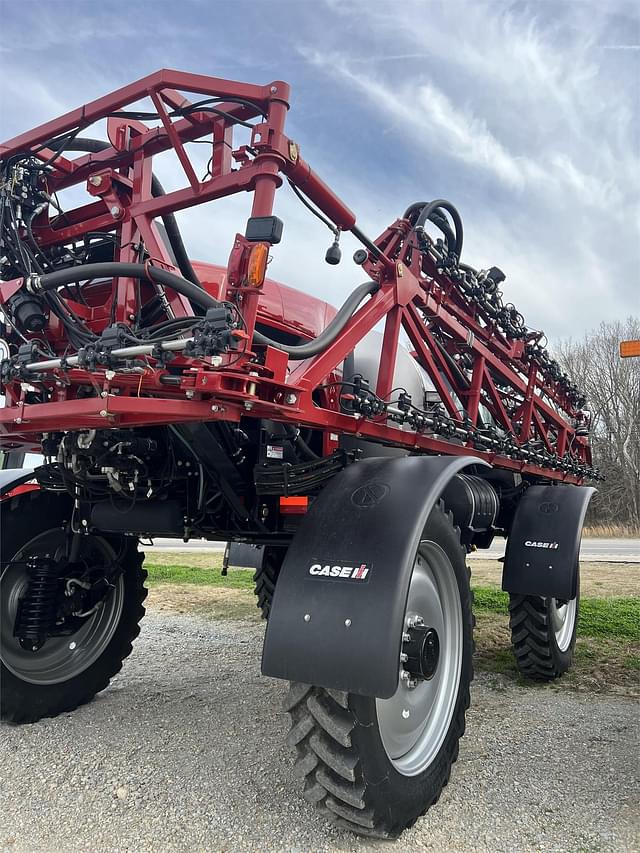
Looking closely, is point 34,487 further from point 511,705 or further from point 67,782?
point 511,705

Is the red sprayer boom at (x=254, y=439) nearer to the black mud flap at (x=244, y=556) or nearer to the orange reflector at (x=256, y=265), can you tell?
the orange reflector at (x=256, y=265)

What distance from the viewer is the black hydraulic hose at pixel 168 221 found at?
3.07m

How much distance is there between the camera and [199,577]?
10.0 metres

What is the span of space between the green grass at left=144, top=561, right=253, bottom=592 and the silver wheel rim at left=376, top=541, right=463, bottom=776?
6.07 meters

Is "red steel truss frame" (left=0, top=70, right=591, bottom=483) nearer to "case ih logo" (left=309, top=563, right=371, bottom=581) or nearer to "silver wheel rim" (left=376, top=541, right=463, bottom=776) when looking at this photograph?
"case ih logo" (left=309, top=563, right=371, bottom=581)

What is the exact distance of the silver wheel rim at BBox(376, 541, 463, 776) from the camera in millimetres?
2811

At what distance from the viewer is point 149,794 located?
9.54 ft

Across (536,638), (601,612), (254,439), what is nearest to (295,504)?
(254,439)

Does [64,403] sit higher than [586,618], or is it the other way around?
[64,403]

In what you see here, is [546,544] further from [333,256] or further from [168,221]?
[168,221]

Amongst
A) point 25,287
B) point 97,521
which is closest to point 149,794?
point 97,521

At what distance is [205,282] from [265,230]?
3.84 ft

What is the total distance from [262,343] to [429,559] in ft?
4.22

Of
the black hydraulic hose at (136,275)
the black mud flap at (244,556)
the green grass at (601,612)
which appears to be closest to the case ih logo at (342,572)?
the black hydraulic hose at (136,275)
